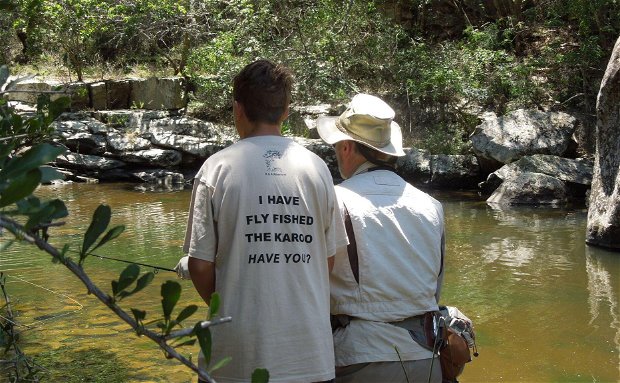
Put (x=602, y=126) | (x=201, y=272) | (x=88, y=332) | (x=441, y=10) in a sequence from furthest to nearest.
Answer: (x=441, y=10) → (x=602, y=126) → (x=88, y=332) → (x=201, y=272)

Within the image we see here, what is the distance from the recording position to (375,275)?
96.0 inches

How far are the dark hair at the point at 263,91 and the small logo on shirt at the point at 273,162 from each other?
12 cm

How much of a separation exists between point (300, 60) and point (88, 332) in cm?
1067

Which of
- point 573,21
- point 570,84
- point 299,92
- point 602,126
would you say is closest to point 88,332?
point 602,126

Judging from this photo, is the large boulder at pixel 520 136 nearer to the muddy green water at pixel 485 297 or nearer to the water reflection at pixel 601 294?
the muddy green water at pixel 485 297

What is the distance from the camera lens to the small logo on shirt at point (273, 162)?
2266 mm

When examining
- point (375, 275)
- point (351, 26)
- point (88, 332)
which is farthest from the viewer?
point (351, 26)

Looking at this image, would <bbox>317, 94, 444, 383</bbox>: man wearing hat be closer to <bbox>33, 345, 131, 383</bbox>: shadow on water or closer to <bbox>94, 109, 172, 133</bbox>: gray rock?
<bbox>33, 345, 131, 383</bbox>: shadow on water

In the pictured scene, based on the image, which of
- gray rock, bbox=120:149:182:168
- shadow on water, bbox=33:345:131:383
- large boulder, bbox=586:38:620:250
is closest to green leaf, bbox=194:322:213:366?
shadow on water, bbox=33:345:131:383

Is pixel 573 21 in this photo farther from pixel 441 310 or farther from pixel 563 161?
pixel 441 310

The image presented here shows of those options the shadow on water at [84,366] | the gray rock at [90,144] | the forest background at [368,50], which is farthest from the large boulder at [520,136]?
the shadow on water at [84,366]

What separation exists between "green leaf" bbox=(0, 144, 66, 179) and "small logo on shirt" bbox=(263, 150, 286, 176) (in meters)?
1.17

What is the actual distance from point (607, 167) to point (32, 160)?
7.87 m

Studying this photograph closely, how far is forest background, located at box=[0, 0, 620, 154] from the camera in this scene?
48.0 ft
